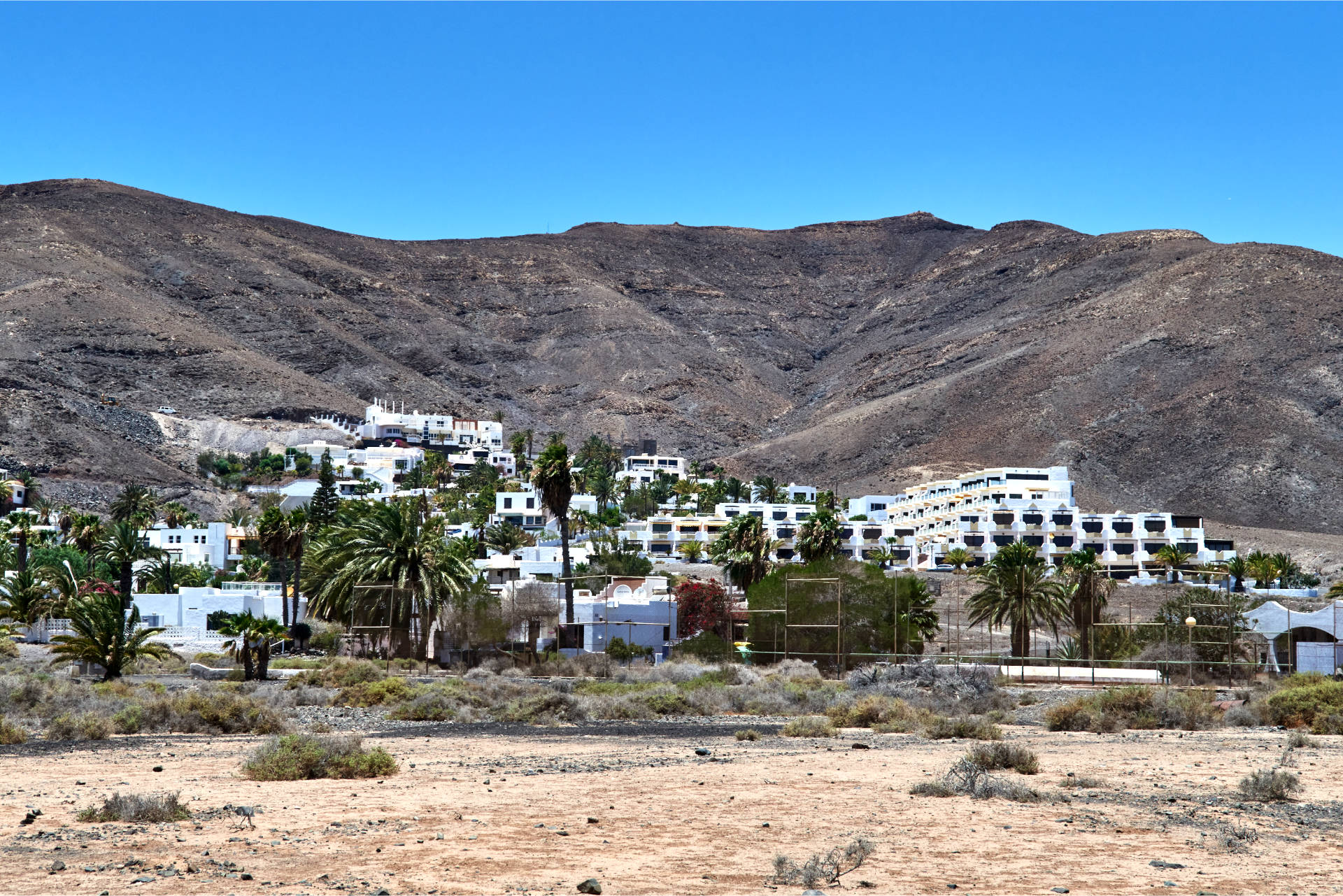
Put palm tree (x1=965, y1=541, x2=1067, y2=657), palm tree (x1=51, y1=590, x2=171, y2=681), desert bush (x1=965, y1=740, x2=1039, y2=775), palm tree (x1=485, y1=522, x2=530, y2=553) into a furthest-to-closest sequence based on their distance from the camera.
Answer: palm tree (x1=485, y1=522, x2=530, y2=553) < palm tree (x1=965, y1=541, x2=1067, y2=657) < palm tree (x1=51, y1=590, x2=171, y2=681) < desert bush (x1=965, y1=740, x2=1039, y2=775)

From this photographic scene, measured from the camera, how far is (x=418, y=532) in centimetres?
4719

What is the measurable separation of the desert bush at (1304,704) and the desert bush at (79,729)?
19.0m

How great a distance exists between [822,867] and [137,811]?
616 cm

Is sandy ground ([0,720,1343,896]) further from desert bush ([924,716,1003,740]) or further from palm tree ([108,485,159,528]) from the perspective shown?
palm tree ([108,485,159,528])

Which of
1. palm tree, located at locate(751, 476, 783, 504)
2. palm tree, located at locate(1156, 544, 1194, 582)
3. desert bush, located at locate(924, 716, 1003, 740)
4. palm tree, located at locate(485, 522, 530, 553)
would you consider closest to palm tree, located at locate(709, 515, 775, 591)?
desert bush, located at locate(924, 716, 1003, 740)

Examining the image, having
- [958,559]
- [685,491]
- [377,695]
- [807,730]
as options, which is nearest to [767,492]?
[685,491]

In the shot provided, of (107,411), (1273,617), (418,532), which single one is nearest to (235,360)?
(107,411)

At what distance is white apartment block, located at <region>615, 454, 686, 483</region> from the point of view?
162 m

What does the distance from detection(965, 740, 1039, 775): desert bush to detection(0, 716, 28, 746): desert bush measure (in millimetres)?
13555

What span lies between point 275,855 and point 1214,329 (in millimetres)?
174535

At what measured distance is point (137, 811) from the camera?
13.0m

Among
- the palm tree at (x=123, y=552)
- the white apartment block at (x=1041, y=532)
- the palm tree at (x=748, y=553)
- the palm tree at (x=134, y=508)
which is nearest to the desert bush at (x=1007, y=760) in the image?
the palm tree at (x=748, y=553)

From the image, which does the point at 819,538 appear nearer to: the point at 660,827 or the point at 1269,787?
the point at 1269,787

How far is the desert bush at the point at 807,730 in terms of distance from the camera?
77.2 feet
